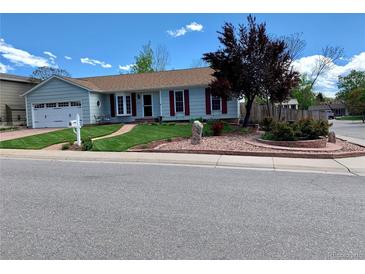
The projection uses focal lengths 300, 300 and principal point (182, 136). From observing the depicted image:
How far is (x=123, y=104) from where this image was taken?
79.2 ft

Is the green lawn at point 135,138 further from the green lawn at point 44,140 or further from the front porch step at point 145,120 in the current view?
the front porch step at point 145,120

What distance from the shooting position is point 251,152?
36.6 feet

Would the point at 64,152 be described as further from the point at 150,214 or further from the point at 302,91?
the point at 302,91

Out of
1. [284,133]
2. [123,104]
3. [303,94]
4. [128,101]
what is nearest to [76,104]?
[123,104]

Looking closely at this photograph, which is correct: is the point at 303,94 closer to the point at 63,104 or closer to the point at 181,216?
the point at 63,104

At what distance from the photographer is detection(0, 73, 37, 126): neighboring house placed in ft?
87.3

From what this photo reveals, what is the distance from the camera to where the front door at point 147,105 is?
79.1 feet

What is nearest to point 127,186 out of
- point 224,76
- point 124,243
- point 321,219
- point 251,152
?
point 124,243

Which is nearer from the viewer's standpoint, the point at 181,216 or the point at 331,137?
the point at 181,216

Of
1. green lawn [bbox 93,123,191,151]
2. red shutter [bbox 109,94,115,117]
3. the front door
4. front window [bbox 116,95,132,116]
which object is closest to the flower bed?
green lawn [bbox 93,123,191,151]

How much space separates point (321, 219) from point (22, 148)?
1256cm

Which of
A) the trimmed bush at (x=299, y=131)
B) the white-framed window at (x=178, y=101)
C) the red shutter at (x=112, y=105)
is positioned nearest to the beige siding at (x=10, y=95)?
the red shutter at (x=112, y=105)

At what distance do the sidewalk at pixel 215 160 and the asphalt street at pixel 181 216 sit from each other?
118 cm

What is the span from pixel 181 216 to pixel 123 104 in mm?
20379
